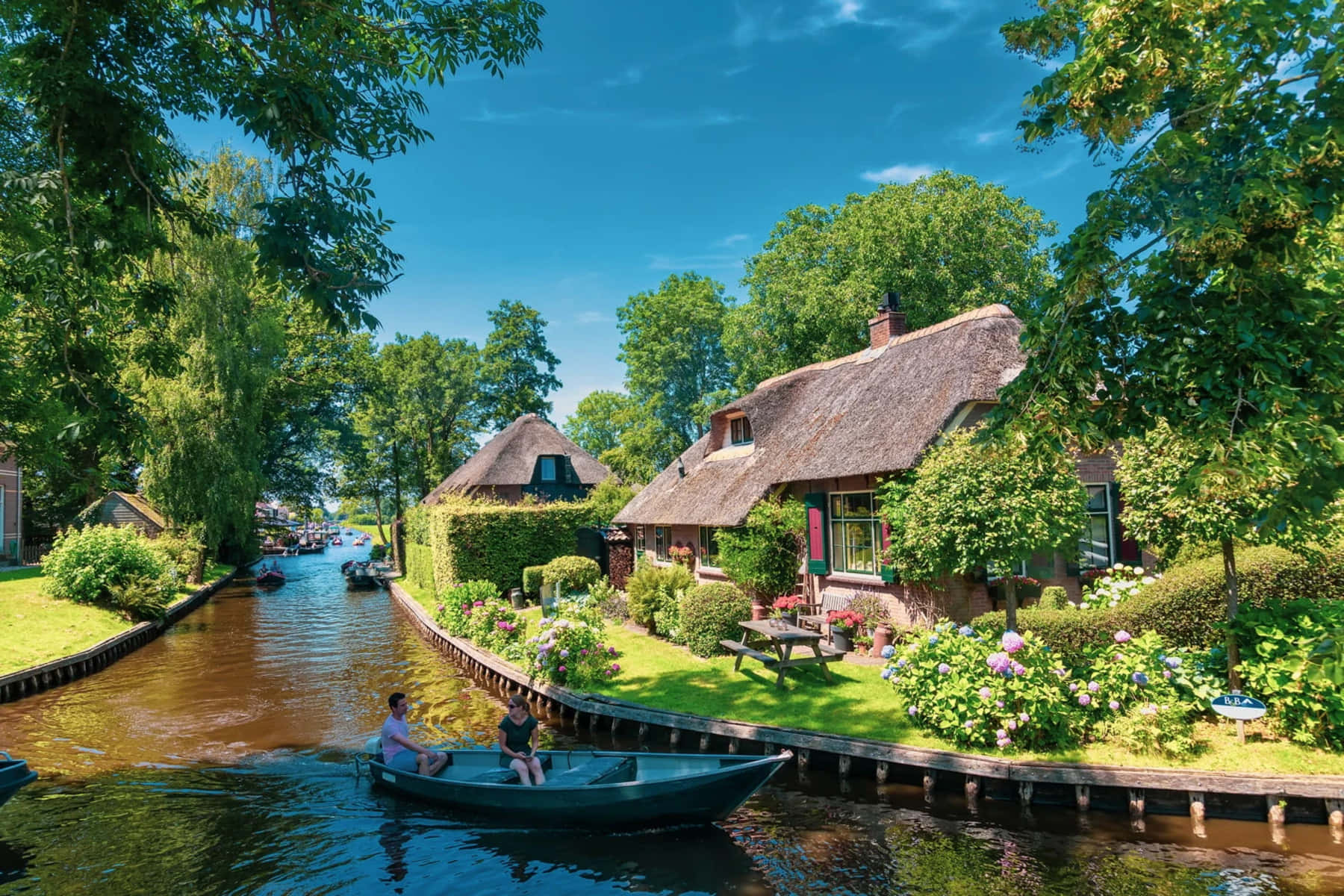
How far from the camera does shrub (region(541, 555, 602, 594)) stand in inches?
992

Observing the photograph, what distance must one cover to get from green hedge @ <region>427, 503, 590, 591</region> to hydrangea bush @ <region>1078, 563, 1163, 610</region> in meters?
19.4

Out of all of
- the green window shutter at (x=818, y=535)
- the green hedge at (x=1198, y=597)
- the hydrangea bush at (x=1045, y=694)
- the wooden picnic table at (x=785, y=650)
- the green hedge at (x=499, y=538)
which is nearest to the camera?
the hydrangea bush at (x=1045, y=694)

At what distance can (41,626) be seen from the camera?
20.8 m

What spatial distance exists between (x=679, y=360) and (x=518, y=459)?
460 inches

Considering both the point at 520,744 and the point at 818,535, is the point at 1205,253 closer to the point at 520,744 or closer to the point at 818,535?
the point at 520,744

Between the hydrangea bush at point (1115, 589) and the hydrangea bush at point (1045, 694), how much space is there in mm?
1972

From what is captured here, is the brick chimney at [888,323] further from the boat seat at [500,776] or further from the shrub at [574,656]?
the boat seat at [500,776]

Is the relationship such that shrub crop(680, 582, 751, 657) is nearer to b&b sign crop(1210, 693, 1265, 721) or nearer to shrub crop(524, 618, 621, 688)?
shrub crop(524, 618, 621, 688)

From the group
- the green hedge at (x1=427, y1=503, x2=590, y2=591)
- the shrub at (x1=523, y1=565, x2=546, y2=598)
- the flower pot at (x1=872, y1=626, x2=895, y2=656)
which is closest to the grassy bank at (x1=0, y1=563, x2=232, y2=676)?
the green hedge at (x1=427, y1=503, x2=590, y2=591)

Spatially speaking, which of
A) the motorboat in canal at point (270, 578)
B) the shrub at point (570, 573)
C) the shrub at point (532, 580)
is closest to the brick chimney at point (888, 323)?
the shrub at point (570, 573)

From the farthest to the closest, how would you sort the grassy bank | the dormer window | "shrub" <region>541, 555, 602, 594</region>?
1. "shrub" <region>541, 555, 602, 594</region>
2. the dormer window
3. the grassy bank

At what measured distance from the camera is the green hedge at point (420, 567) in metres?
32.3

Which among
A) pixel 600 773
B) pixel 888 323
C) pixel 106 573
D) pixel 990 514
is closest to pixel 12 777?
pixel 600 773

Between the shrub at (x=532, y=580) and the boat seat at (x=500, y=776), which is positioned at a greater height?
the shrub at (x=532, y=580)
